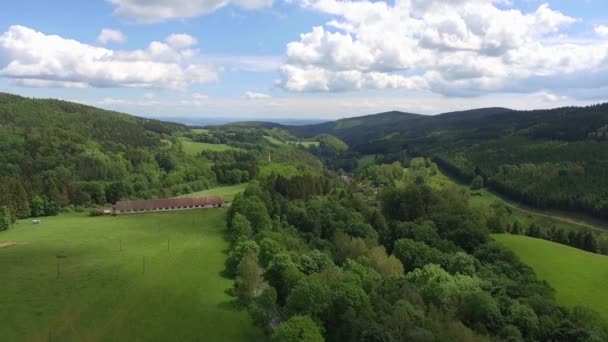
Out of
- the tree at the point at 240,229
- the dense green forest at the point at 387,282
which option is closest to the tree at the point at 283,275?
the dense green forest at the point at 387,282

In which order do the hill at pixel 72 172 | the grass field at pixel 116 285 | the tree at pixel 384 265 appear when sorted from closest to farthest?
the grass field at pixel 116 285 → the tree at pixel 384 265 → the hill at pixel 72 172

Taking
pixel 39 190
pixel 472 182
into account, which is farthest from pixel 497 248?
pixel 39 190

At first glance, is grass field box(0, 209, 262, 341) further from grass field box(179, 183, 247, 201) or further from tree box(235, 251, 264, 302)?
grass field box(179, 183, 247, 201)

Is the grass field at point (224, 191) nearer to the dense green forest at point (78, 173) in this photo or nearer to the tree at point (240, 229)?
the dense green forest at point (78, 173)

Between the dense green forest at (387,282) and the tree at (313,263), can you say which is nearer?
the dense green forest at (387,282)

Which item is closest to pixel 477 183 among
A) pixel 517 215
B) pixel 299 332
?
pixel 517 215

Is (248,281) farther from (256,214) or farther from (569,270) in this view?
(569,270)
